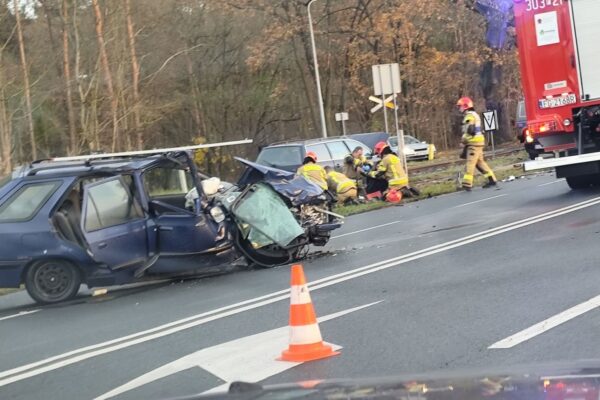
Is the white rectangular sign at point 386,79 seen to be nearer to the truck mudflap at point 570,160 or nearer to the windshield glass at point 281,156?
the windshield glass at point 281,156

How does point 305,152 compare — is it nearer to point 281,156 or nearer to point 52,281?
point 281,156

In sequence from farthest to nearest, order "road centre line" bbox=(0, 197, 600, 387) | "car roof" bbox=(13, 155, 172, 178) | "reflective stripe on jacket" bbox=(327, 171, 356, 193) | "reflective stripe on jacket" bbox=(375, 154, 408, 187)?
1. "reflective stripe on jacket" bbox=(327, 171, 356, 193)
2. "reflective stripe on jacket" bbox=(375, 154, 408, 187)
3. "car roof" bbox=(13, 155, 172, 178)
4. "road centre line" bbox=(0, 197, 600, 387)

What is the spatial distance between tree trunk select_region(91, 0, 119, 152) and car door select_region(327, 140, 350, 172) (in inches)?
390

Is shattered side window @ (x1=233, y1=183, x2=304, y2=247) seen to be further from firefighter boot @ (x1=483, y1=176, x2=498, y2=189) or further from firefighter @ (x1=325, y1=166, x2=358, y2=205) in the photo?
firefighter boot @ (x1=483, y1=176, x2=498, y2=189)

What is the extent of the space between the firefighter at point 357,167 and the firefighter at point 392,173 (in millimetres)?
797

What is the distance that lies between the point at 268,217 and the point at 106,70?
1944 cm

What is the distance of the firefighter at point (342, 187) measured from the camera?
18.4 m

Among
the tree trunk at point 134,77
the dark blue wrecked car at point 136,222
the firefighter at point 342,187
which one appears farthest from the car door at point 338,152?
the tree trunk at point 134,77

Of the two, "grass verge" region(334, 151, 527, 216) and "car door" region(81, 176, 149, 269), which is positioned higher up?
"car door" region(81, 176, 149, 269)

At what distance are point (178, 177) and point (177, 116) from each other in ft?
99.1

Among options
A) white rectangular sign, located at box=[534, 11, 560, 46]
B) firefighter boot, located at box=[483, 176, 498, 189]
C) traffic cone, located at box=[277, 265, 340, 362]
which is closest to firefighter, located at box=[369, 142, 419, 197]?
firefighter boot, located at box=[483, 176, 498, 189]

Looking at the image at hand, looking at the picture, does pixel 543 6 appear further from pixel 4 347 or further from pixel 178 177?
pixel 4 347

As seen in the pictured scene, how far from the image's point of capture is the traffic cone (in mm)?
5926

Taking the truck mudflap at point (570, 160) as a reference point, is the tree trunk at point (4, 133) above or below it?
above
